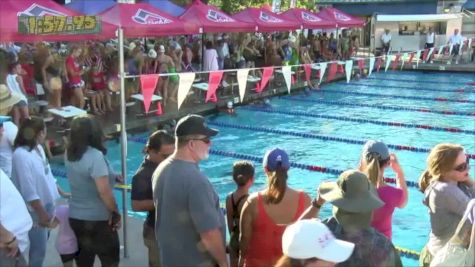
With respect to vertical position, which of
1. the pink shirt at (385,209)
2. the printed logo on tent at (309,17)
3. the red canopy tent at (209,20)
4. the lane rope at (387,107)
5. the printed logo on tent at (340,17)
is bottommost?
the lane rope at (387,107)

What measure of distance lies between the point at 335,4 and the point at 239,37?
1504 cm

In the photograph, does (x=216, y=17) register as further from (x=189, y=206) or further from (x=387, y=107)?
(x=189, y=206)

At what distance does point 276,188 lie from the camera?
3246 mm

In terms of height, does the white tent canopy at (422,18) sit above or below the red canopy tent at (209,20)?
above

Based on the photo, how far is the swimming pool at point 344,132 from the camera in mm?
8975

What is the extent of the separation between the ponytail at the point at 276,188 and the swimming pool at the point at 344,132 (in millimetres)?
3130

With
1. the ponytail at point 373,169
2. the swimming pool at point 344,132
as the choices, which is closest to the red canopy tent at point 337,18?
the swimming pool at point 344,132

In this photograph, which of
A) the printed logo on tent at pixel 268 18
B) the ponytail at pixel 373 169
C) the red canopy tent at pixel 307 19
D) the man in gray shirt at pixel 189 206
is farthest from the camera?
the red canopy tent at pixel 307 19

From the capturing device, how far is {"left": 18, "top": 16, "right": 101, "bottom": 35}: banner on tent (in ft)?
17.1

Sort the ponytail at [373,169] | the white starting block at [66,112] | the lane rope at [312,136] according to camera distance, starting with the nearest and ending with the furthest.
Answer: the ponytail at [373,169] < the white starting block at [66,112] < the lane rope at [312,136]

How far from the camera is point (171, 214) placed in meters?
3.03

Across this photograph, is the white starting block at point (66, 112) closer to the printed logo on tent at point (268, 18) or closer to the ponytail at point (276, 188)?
the ponytail at point (276, 188)

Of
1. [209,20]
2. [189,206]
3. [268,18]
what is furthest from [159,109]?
[189,206]

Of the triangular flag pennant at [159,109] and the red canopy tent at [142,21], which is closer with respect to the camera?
the red canopy tent at [142,21]
